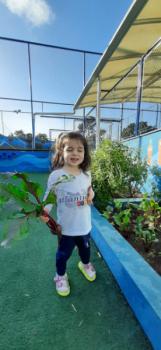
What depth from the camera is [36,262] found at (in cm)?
179

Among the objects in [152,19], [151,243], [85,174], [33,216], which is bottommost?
[151,243]

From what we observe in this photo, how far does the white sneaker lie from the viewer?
1414 mm

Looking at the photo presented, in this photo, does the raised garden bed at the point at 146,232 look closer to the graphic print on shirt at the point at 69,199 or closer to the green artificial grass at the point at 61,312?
the green artificial grass at the point at 61,312

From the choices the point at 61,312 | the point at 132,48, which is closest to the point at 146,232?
the point at 61,312

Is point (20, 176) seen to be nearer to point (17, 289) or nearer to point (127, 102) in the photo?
point (17, 289)

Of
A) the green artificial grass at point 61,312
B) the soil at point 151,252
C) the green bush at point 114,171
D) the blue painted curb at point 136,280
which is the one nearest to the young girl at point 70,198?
the green artificial grass at point 61,312

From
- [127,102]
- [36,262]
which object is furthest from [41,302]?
[127,102]

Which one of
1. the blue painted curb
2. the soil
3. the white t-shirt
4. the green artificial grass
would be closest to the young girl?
the white t-shirt

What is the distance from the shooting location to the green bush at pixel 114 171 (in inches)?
99.8

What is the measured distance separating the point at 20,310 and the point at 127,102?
27.9 ft

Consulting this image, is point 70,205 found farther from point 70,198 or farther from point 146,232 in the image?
point 146,232

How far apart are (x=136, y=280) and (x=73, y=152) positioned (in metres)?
0.90

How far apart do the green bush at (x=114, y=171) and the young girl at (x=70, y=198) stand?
1100mm

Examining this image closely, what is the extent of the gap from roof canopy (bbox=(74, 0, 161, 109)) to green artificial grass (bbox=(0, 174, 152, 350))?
279 cm
